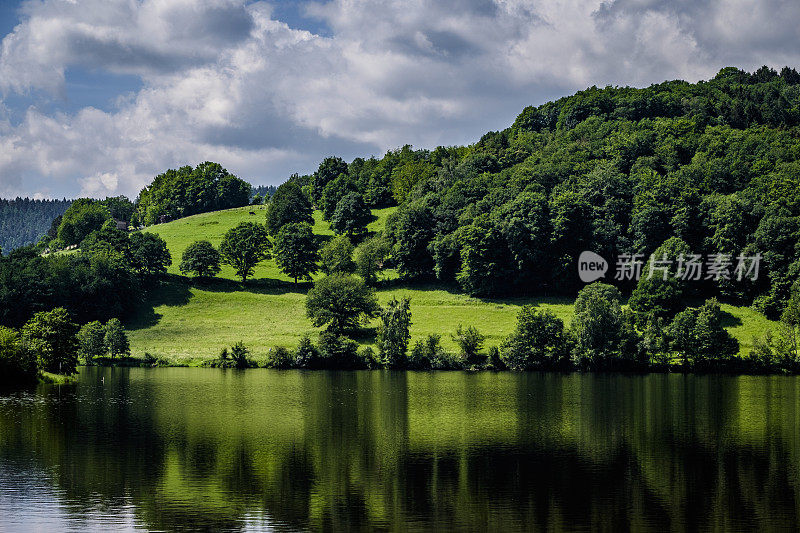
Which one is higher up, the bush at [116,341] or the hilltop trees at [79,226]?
the hilltop trees at [79,226]

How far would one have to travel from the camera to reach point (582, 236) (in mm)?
131125

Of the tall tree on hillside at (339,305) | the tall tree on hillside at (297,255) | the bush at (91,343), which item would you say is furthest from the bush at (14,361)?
the tall tree on hillside at (297,255)

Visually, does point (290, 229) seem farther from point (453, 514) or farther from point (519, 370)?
point (453, 514)

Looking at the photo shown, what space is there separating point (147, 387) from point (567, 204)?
8518cm

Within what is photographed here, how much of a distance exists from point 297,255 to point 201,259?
17855 millimetres

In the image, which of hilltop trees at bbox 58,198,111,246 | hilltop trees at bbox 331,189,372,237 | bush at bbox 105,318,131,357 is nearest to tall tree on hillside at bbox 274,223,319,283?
hilltop trees at bbox 331,189,372,237

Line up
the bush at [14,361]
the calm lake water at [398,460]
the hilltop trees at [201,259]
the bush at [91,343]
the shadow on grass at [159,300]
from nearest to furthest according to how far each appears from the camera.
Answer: the calm lake water at [398,460]
the bush at [14,361]
the bush at [91,343]
the shadow on grass at [159,300]
the hilltop trees at [201,259]

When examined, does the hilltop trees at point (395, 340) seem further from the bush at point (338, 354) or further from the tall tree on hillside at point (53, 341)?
the tall tree on hillside at point (53, 341)

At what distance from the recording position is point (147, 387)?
237 feet

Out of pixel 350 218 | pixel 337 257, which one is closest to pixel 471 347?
pixel 337 257

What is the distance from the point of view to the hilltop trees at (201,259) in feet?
439

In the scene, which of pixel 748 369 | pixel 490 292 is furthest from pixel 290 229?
pixel 748 369

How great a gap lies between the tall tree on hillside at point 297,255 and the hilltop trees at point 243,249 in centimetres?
405

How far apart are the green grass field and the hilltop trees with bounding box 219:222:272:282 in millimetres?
2638
